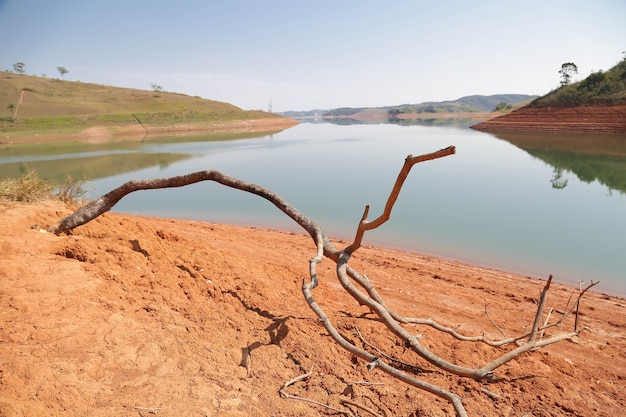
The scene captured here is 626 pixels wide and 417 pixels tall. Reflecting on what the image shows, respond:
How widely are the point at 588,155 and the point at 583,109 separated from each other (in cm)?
1973

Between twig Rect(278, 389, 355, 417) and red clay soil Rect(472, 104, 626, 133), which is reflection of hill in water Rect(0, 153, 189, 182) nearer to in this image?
twig Rect(278, 389, 355, 417)

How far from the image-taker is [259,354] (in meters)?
2.81

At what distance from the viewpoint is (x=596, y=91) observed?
1585 inches

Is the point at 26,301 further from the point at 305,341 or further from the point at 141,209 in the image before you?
the point at 141,209

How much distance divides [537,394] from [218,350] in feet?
8.62

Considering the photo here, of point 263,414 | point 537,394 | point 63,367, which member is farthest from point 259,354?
point 537,394

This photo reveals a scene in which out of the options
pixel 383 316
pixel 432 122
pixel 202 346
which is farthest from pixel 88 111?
pixel 432 122

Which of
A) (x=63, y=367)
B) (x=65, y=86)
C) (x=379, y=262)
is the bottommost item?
(x=379, y=262)

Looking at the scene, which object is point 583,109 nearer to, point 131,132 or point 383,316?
point 383,316

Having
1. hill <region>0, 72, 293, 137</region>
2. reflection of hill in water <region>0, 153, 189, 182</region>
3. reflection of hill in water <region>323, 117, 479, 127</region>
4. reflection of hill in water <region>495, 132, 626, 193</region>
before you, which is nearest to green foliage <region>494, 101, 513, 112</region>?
reflection of hill in water <region>323, 117, 479, 127</region>

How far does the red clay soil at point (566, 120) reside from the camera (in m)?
Answer: 35.8

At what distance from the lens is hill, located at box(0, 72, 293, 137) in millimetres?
47250

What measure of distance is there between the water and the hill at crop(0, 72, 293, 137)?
87.6ft

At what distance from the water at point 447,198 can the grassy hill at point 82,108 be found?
27368 mm
